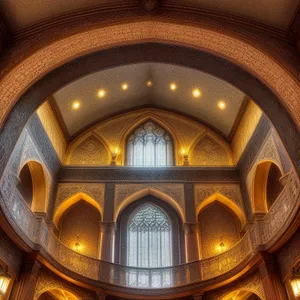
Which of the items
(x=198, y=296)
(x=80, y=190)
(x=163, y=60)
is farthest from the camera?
(x=80, y=190)

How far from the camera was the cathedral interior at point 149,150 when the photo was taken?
902cm

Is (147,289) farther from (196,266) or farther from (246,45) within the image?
(246,45)

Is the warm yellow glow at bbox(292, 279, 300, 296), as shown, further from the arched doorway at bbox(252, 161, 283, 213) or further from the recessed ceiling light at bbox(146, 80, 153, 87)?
the recessed ceiling light at bbox(146, 80, 153, 87)

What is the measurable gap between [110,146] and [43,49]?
8277 millimetres

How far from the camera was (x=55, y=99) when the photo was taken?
47.5ft

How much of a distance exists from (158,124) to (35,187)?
6.45 m

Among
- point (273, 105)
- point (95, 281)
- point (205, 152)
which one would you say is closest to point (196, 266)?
point (95, 281)

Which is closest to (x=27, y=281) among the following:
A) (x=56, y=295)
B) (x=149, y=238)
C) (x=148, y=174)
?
(x=56, y=295)

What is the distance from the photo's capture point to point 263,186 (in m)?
14.3

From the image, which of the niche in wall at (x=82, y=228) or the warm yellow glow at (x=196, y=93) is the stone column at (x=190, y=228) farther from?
the warm yellow glow at (x=196, y=93)

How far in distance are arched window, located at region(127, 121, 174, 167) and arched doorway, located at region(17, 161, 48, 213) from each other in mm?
4049

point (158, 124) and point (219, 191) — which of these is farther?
point (158, 124)

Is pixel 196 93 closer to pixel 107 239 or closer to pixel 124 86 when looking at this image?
pixel 124 86

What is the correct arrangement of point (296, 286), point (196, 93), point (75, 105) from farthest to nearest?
point (196, 93)
point (75, 105)
point (296, 286)
